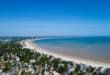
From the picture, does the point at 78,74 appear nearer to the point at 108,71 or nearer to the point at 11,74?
the point at 108,71

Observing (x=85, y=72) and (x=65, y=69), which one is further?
(x=65, y=69)

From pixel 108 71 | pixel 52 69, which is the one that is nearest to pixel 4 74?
pixel 52 69

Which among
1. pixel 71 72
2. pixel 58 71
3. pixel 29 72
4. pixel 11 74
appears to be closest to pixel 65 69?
pixel 58 71

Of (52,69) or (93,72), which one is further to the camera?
(52,69)

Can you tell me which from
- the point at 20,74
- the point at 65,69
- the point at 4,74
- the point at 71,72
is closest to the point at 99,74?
the point at 71,72

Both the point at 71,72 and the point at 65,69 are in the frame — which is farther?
the point at 65,69

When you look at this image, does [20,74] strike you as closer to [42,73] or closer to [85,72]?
[42,73]

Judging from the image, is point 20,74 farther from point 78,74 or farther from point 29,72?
point 78,74
